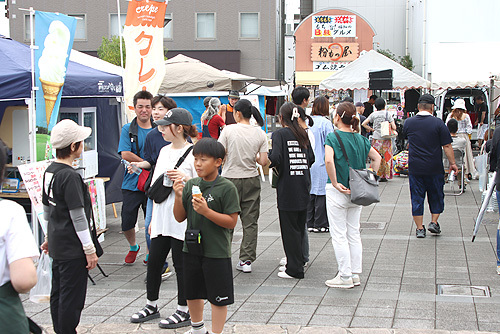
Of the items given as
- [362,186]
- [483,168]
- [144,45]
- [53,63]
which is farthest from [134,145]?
[483,168]

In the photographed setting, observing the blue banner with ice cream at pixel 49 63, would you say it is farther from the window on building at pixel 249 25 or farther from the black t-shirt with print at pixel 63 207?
the window on building at pixel 249 25

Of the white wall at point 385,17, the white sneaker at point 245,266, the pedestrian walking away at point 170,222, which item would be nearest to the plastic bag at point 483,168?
the white sneaker at point 245,266

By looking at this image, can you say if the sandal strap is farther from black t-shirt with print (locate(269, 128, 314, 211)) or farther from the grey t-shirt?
the grey t-shirt

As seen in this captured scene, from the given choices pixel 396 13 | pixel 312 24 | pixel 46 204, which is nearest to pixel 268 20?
pixel 312 24

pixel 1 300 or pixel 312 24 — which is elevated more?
pixel 312 24

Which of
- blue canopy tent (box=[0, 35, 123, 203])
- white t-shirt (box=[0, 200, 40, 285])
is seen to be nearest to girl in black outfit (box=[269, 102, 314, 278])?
blue canopy tent (box=[0, 35, 123, 203])

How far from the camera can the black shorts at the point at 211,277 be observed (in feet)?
14.1

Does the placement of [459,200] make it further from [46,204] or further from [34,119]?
[46,204]

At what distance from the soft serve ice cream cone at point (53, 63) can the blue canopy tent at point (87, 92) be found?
7.1 inches

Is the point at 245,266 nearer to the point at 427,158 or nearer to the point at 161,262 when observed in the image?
the point at 161,262

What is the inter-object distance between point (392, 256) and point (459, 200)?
4944 millimetres

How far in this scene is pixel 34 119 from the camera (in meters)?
6.97

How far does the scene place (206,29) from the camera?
37375 mm

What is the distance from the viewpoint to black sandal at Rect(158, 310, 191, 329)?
16.4 feet
